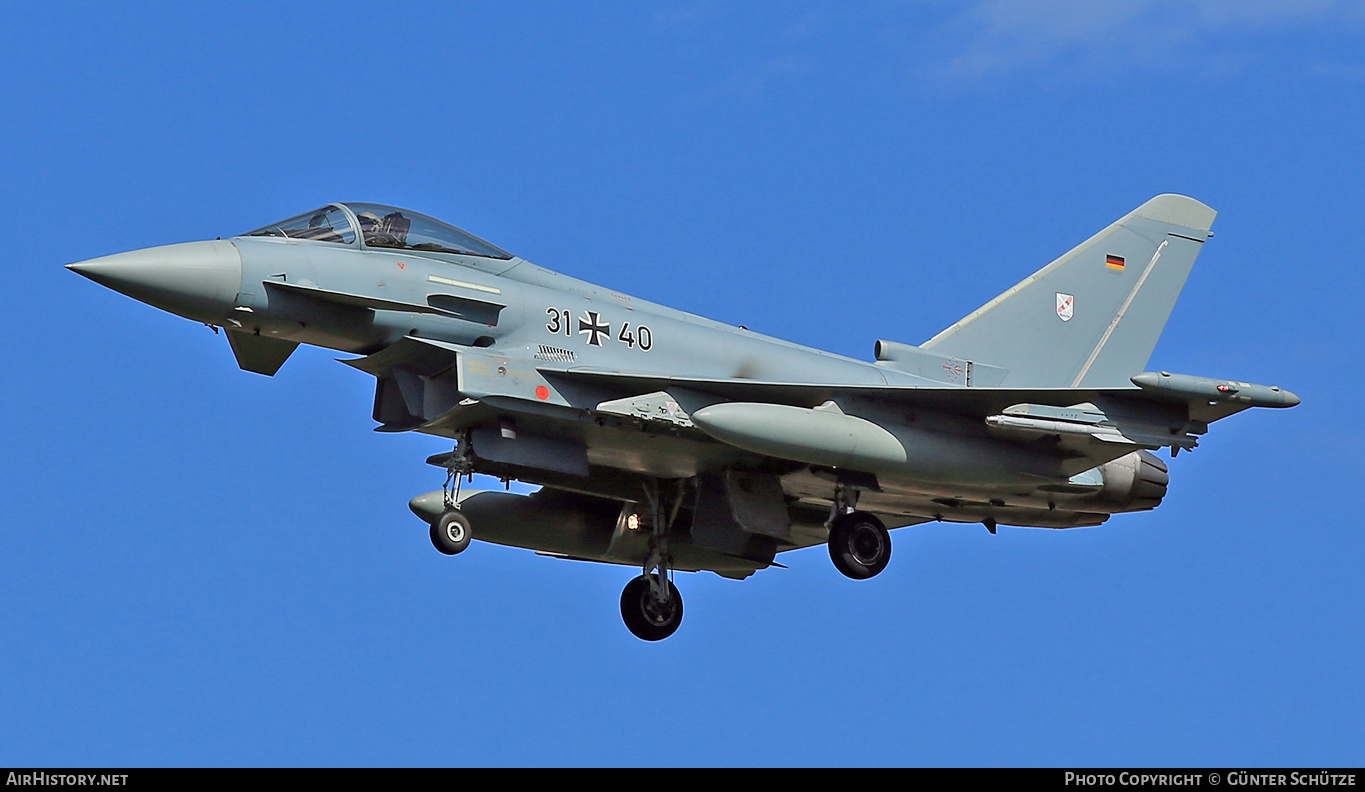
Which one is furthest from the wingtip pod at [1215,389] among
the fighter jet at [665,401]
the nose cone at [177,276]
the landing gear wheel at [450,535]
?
the nose cone at [177,276]

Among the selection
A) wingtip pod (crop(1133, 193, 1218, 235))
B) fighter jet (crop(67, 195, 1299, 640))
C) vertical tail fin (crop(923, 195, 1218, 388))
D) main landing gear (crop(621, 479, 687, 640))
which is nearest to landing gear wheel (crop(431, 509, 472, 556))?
fighter jet (crop(67, 195, 1299, 640))

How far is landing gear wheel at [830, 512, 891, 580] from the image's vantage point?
18.2m

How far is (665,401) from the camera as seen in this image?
17203mm

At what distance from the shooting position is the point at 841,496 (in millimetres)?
18562

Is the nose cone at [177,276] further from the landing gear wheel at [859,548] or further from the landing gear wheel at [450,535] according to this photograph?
the landing gear wheel at [859,548]

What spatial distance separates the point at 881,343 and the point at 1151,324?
12.4 feet

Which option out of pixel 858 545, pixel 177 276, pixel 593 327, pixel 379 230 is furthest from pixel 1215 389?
pixel 177 276

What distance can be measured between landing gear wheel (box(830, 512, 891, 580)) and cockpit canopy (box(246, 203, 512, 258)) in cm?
481

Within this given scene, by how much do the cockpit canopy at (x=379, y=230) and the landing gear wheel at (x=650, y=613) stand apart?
4.93m

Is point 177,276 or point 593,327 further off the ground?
point 593,327

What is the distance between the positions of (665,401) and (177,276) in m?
4.96
